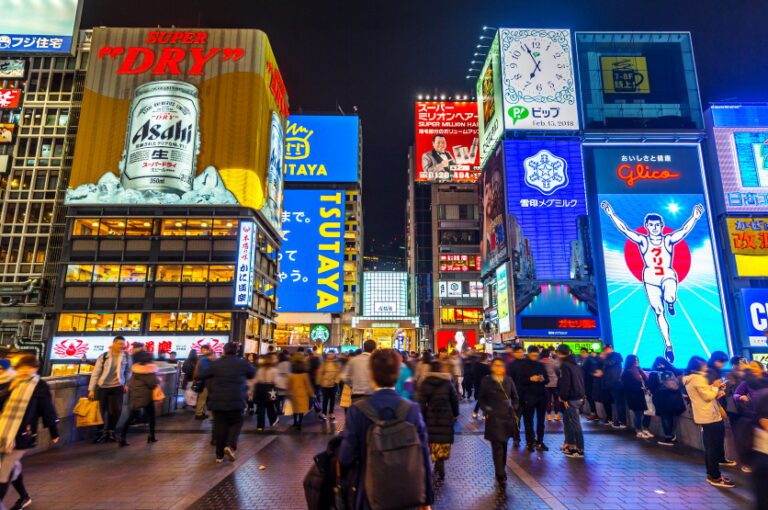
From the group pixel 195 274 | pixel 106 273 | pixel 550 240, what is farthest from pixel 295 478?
pixel 106 273

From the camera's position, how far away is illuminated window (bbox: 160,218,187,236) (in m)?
37.7

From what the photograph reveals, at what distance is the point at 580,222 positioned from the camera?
3584 centimetres

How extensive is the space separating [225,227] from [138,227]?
725 centimetres

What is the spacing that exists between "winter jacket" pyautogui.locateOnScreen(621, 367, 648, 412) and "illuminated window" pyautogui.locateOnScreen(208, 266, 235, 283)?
105 feet

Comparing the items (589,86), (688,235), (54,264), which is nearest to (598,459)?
(688,235)

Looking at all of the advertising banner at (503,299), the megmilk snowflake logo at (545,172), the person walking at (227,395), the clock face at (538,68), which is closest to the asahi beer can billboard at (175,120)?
the advertising banner at (503,299)

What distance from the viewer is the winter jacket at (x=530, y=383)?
9.04 m

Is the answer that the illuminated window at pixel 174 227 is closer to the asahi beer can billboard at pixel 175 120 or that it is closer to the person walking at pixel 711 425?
the asahi beer can billboard at pixel 175 120

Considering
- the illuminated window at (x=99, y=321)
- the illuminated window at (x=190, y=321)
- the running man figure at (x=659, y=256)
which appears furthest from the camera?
the illuminated window at (x=190, y=321)

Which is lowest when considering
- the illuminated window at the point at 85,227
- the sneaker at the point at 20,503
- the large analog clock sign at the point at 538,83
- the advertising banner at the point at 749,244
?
the sneaker at the point at 20,503

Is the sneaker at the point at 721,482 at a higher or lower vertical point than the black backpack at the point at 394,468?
lower

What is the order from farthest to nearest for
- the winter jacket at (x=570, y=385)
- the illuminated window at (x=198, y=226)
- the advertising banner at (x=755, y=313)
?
the illuminated window at (x=198, y=226)
the advertising banner at (x=755, y=313)
the winter jacket at (x=570, y=385)

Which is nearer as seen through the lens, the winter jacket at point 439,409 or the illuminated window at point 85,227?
the winter jacket at point 439,409

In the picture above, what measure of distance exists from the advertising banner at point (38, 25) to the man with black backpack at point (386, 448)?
53.2 m
